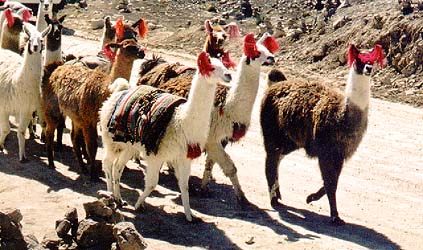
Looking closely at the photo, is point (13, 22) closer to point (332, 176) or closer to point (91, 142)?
point (91, 142)

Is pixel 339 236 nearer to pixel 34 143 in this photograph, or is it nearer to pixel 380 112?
pixel 34 143

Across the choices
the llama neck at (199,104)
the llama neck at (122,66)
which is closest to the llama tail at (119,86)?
the llama neck at (199,104)

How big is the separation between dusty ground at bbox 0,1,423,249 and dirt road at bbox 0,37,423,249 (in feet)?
0.04

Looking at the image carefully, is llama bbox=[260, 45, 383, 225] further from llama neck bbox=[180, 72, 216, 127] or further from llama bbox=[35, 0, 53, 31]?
llama bbox=[35, 0, 53, 31]

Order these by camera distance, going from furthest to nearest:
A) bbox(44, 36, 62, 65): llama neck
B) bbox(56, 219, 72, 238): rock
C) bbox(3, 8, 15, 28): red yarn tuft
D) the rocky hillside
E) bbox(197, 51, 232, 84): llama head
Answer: the rocky hillside, bbox(3, 8, 15, 28): red yarn tuft, bbox(44, 36, 62, 65): llama neck, bbox(197, 51, 232, 84): llama head, bbox(56, 219, 72, 238): rock

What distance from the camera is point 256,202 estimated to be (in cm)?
962

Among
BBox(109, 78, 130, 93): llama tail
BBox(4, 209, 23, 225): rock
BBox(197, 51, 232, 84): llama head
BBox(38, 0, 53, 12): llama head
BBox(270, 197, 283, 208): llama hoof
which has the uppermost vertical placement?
BBox(197, 51, 232, 84): llama head

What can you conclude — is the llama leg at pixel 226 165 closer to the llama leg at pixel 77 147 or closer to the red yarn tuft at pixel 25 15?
Answer: the llama leg at pixel 77 147

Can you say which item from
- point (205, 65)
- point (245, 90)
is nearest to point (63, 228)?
point (205, 65)

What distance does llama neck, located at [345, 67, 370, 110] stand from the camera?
862 cm

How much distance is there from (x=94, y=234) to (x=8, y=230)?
0.83 metres

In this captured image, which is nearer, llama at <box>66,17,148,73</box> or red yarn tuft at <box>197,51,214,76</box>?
red yarn tuft at <box>197,51,214,76</box>

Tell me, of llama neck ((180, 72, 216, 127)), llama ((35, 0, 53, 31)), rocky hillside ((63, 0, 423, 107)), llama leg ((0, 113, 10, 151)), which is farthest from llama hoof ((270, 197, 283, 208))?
rocky hillside ((63, 0, 423, 107))

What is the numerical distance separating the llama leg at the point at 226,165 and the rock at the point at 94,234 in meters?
2.14
